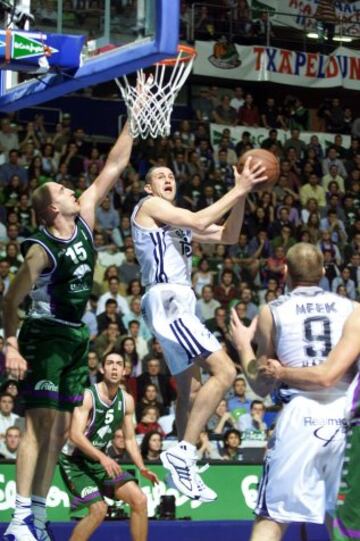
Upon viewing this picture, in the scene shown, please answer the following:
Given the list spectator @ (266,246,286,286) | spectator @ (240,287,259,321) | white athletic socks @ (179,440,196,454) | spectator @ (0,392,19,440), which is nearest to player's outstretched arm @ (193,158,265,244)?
white athletic socks @ (179,440,196,454)

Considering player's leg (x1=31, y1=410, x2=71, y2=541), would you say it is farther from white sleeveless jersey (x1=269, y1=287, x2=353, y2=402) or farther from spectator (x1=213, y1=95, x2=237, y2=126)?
spectator (x1=213, y1=95, x2=237, y2=126)

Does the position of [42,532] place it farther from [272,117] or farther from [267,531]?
[272,117]

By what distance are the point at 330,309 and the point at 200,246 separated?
1144 centimetres

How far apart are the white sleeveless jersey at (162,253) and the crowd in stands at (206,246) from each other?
4502mm

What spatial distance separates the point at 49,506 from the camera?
12148mm

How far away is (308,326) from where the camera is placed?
23.5ft

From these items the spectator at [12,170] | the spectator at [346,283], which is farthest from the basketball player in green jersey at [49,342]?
the spectator at [346,283]

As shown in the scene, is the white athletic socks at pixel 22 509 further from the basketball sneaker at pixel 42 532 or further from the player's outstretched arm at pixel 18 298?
the player's outstretched arm at pixel 18 298

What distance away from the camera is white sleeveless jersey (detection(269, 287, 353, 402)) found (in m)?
7.14

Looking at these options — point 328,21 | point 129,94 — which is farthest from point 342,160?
point 129,94

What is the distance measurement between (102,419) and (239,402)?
471 cm

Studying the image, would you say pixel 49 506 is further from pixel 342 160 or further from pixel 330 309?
pixel 342 160

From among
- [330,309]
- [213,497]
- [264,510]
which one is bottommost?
[213,497]

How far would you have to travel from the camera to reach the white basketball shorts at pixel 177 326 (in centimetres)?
892
